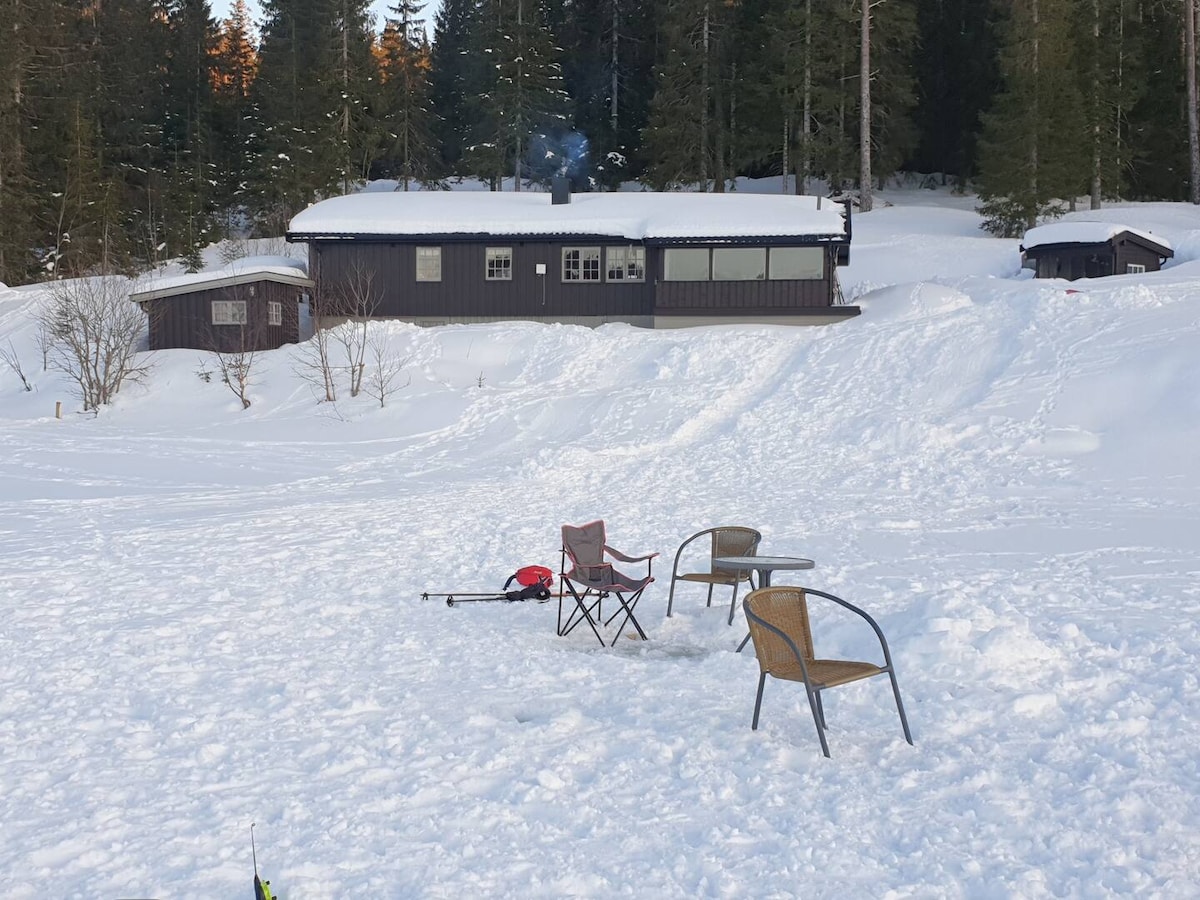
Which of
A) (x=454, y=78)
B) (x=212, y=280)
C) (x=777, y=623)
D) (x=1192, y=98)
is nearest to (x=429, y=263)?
(x=212, y=280)

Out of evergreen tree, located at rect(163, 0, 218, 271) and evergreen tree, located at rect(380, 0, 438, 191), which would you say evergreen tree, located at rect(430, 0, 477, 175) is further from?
evergreen tree, located at rect(163, 0, 218, 271)

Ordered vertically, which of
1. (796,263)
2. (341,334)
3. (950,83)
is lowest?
(341,334)

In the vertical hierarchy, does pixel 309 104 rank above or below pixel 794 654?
above

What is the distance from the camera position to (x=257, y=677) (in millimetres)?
6457

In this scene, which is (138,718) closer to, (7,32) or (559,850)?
(559,850)

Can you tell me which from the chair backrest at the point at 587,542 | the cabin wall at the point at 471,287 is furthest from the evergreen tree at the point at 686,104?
the chair backrest at the point at 587,542

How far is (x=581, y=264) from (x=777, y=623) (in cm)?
2134

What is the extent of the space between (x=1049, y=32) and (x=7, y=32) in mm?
39264

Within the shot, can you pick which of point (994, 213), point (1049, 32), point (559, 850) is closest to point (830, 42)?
point (1049, 32)

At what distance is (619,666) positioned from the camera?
22.4ft

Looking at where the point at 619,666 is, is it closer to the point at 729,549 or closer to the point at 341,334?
the point at 729,549

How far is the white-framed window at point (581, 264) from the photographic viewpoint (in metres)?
26.3

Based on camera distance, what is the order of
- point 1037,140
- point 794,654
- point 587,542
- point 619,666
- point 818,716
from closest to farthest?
point 818,716, point 794,654, point 619,666, point 587,542, point 1037,140

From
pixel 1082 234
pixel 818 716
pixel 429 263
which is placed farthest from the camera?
pixel 1082 234
